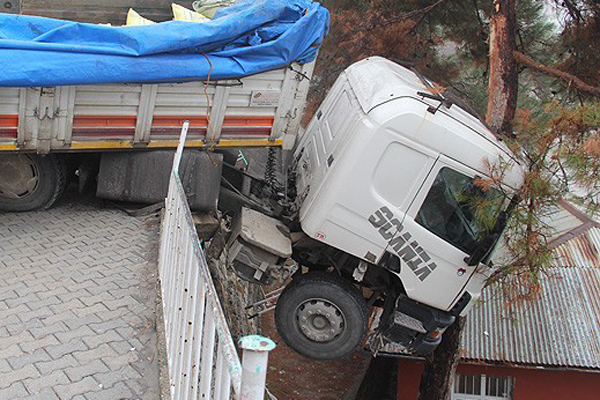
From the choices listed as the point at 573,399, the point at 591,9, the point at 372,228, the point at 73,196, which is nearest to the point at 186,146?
the point at 73,196

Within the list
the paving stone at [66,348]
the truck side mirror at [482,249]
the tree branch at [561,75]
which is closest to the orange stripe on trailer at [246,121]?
the truck side mirror at [482,249]

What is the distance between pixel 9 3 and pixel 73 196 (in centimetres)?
246

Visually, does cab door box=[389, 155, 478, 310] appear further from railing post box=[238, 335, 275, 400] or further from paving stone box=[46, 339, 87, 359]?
railing post box=[238, 335, 275, 400]

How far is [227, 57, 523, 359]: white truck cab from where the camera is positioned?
6.23 meters

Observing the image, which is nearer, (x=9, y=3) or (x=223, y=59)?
(x=223, y=59)

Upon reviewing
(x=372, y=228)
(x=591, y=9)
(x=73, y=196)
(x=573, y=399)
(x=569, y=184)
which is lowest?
(x=573, y=399)

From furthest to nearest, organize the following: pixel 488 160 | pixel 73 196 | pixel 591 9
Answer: pixel 591 9 < pixel 73 196 < pixel 488 160

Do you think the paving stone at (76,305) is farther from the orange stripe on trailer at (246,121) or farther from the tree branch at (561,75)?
the tree branch at (561,75)

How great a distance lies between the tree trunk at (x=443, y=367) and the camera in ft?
30.5

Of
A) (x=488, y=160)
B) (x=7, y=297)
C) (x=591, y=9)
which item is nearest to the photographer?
(x=7, y=297)

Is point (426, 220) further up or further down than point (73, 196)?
further up

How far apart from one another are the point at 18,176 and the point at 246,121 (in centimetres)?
240

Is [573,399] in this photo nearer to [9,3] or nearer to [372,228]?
[372,228]

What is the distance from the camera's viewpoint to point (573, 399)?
39.1 ft
